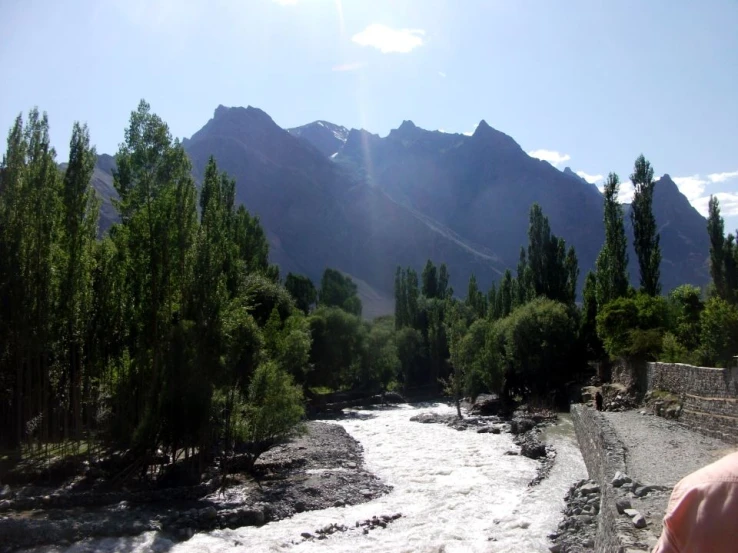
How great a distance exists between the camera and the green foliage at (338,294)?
81.6 metres

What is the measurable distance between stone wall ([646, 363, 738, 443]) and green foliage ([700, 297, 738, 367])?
802 millimetres

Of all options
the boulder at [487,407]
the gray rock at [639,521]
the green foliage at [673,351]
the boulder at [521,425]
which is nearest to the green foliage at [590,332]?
the boulder at [487,407]

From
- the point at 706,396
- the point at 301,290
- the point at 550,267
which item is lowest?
the point at 706,396

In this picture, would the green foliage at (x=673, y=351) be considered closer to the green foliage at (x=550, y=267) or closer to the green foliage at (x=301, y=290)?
the green foliage at (x=550, y=267)

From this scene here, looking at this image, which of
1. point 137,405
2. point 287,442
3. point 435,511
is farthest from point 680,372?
point 137,405

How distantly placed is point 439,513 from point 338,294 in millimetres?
66753

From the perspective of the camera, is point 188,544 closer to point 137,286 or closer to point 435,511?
point 435,511

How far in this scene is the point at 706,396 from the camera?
2234 cm

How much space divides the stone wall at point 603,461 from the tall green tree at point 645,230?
512 inches

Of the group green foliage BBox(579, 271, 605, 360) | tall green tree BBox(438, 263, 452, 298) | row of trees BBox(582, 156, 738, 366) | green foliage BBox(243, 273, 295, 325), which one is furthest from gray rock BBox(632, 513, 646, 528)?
tall green tree BBox(438, 263, 452, 298)

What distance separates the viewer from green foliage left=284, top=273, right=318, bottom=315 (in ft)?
240

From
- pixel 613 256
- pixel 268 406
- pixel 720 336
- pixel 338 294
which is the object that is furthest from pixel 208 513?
pixel 338 294

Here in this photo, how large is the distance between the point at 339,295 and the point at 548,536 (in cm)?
6991

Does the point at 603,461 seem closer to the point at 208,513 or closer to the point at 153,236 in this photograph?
the point at 208,513
